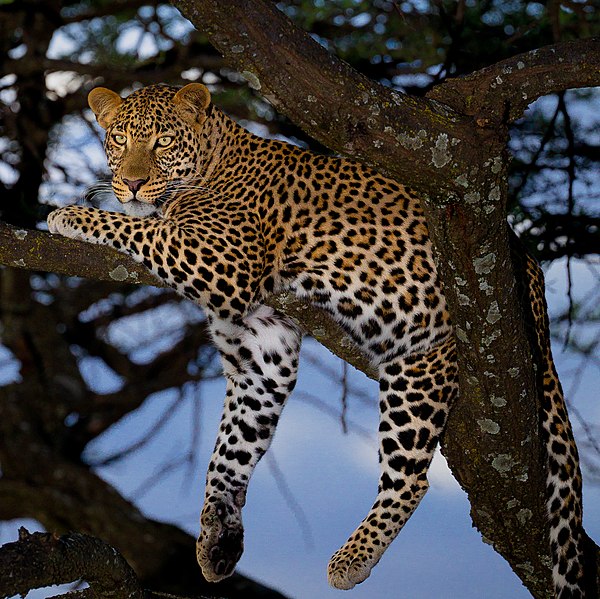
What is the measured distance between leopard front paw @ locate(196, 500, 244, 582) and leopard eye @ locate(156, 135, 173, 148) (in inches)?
62.5

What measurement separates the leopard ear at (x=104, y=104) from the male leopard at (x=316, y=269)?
2.0 inches

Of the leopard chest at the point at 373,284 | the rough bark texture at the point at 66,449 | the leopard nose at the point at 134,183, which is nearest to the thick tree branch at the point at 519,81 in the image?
the leopard chest at the point at 373,284

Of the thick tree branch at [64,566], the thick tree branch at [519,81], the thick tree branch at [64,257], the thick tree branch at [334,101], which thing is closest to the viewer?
the thick tree branch at [334,101]

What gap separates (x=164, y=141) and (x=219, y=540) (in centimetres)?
175

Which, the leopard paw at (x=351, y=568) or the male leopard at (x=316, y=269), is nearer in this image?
the male leopard at (x=316, y=269)

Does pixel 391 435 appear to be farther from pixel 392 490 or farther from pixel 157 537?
pixel 157 537

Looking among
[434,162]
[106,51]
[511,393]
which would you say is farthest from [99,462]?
[434,162]

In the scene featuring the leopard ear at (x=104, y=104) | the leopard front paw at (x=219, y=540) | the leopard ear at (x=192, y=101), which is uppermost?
the leopard ear at (x=192, y=101)

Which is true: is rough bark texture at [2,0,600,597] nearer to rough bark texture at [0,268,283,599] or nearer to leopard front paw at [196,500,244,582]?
leopard front paw at [196,500,244,582]

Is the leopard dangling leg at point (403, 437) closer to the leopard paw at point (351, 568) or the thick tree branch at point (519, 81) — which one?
the leopard paw at point (351, 568)

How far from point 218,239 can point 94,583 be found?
1.44 meters

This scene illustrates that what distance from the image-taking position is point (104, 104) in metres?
4.94

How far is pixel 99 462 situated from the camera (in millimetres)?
9648

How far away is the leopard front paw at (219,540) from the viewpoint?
4773mm
